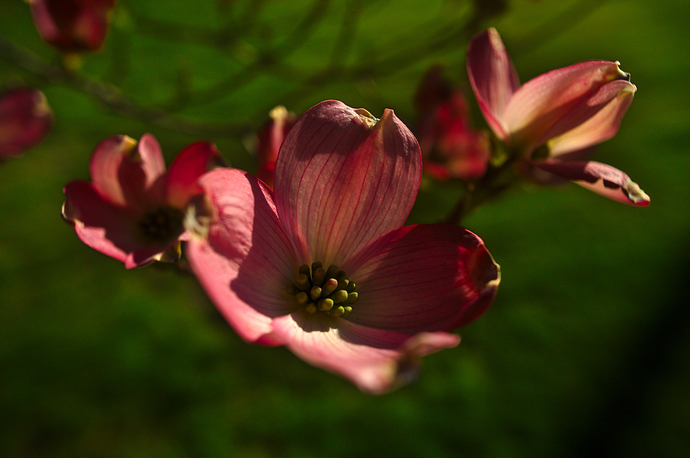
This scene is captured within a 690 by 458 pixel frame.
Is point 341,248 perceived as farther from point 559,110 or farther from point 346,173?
point 559,110

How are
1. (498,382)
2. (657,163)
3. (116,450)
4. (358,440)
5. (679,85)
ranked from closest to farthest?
(116,450), (358,440), (498,382), (657,163), (679,85)

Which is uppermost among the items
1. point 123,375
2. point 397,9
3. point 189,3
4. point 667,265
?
point 397,9

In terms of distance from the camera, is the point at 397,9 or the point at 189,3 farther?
the point at 397,9

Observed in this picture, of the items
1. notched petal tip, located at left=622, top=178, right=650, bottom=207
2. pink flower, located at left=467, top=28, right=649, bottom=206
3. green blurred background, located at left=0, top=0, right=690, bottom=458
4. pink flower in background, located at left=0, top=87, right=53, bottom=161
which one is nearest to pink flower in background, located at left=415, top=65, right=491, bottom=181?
green blurred background, located at left=0, top=0, right=690, bottom=458

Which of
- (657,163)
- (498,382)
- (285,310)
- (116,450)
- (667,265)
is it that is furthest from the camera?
(657,163)

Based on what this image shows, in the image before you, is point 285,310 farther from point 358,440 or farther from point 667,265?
point 667,265

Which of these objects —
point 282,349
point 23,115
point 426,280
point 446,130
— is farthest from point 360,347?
point 282,349

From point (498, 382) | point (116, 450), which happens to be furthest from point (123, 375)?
point (498, 382)

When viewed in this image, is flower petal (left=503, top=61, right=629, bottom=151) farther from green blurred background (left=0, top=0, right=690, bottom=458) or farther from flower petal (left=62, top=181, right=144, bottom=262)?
green blurred background (left=0, top=0, right=690, bottom=458)

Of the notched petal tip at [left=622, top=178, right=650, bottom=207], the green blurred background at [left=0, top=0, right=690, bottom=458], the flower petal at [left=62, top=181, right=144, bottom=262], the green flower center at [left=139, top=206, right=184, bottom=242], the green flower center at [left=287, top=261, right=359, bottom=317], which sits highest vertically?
the notched petal tip at [left=622, top=178, right=650, bottom=207]
